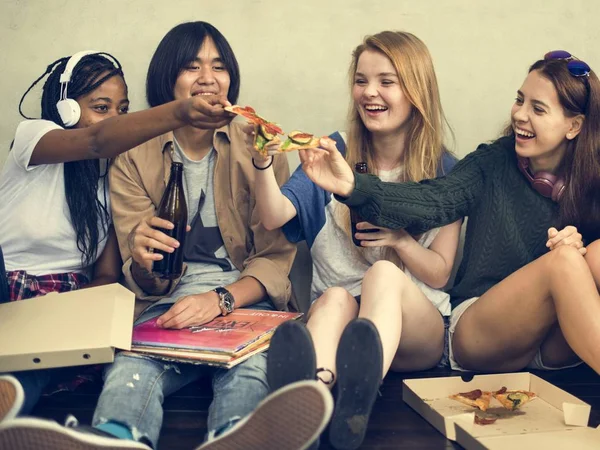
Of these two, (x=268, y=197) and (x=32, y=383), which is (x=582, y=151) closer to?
(x=268, y=197)

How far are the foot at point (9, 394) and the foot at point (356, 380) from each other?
2.22 feet

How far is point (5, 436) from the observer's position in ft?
4.57

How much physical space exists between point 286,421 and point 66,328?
2.41 ft

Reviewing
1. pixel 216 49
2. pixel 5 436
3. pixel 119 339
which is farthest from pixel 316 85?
pixel 5 436

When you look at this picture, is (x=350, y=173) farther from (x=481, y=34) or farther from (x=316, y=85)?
(x=481, y=34)

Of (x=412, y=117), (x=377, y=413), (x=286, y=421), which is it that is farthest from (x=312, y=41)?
(x=286, y=421)

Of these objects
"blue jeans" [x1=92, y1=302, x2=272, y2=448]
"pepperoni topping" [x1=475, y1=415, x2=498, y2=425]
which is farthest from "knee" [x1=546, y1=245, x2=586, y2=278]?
"blue jeans" [x1=92, y1=302, x2=272, y2=448]

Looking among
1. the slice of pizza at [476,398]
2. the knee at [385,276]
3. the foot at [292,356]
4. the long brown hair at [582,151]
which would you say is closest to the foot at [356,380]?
the foot at [292,356]

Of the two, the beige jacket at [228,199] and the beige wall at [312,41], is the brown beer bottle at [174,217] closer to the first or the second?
the beige jacket at [228,199]

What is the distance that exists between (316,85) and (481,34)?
2.13 feet

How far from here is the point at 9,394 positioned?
5.24 feet

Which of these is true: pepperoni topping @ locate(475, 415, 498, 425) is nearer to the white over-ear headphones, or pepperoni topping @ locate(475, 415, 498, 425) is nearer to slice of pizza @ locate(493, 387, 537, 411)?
slice of pizza @ locate(493, 387, 537, 411)

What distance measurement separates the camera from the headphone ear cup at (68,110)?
7.52 feet

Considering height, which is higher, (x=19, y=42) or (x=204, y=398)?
(x=19, y=42)
